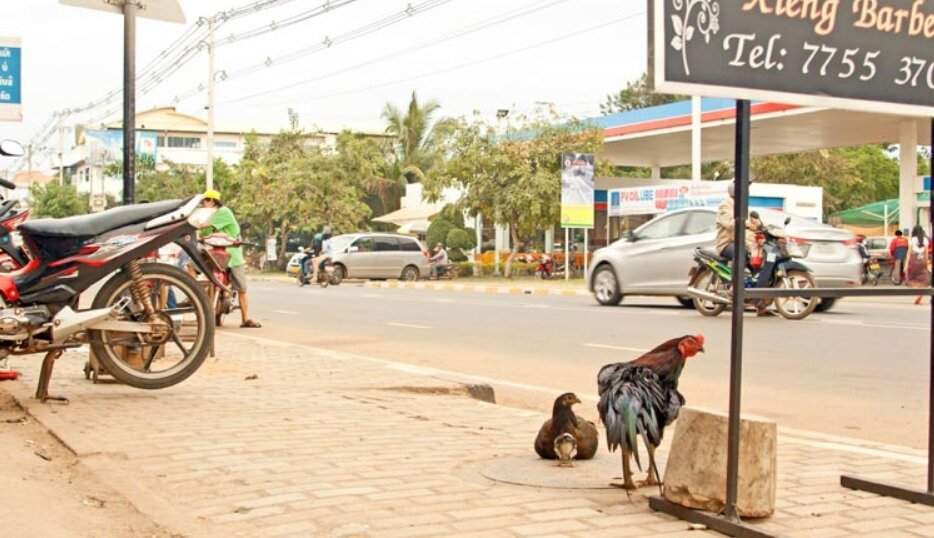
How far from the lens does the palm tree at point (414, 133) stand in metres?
55.1

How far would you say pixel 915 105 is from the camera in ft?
13.0

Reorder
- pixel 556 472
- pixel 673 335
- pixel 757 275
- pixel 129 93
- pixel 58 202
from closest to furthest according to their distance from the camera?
pixel 556 472 < pixel 129 93 < pixel 673 335 < pixel 757 275 < pixel 58 202

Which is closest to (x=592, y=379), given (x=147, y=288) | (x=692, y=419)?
(x=147, y=288)

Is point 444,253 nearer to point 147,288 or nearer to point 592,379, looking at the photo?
point 592,379

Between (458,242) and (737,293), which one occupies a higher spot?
(458,242)

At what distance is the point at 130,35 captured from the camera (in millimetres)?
8469

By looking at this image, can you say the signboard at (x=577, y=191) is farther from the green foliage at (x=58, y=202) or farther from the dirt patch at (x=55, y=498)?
the green foliage at (x=58, y=202)

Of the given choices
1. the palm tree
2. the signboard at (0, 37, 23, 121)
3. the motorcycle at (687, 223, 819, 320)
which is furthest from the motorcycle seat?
the palm tree

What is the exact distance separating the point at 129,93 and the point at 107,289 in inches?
114

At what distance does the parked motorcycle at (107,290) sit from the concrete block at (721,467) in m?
3.72

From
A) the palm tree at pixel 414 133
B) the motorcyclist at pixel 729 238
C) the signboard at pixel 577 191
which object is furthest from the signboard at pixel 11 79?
the palm tree at pixel 414 133

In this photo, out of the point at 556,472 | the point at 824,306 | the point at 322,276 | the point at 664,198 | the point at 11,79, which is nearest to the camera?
the point at 556,472

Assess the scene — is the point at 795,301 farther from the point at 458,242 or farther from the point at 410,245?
the point at 458,242

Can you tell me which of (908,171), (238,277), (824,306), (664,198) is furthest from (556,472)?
(908,171)
